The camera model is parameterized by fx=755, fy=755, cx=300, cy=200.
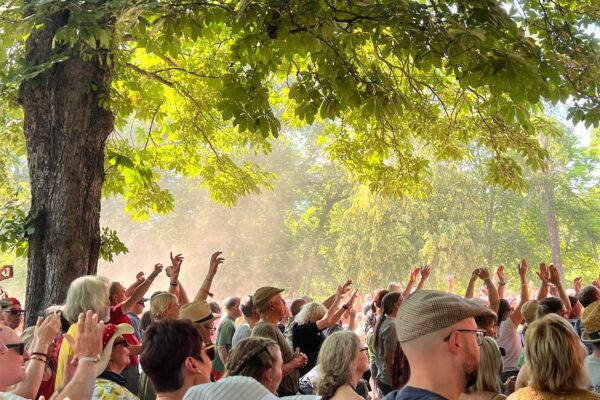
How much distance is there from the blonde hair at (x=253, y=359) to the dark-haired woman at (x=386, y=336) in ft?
10.2

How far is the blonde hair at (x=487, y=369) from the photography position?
4.72 metres

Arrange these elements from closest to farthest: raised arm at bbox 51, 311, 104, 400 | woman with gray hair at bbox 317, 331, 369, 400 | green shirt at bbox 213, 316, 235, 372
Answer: raised arm at bbox 51, 311, 104, 400 < woman with gray hair at bbox 317, 331, 369, 400 < green shirt at bbox 213, 316, 235, 372

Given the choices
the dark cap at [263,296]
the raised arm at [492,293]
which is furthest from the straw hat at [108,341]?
the raised arm at [492,293]

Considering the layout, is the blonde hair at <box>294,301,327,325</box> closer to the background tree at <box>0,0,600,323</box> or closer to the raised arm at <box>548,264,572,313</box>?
the background tree at <box>0,0,600,323</box>

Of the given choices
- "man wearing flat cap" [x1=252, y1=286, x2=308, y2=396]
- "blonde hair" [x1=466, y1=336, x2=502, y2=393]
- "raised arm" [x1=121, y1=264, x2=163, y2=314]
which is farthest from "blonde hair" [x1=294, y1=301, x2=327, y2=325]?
"blonde hair" [x1=466, y1=336, x2=502, y2=393]

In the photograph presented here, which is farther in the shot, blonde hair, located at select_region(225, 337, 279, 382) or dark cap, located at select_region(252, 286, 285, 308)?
dark cap, located at select_region(252, 286, 285, 308)

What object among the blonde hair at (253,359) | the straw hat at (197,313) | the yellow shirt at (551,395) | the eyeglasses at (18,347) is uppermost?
the straw hat at (197,313)

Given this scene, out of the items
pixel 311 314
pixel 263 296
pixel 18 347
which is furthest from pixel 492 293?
pixel 18 347

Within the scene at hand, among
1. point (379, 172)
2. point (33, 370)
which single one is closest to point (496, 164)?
point (379, 172)

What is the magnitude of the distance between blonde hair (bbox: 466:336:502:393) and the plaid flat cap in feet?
6.07

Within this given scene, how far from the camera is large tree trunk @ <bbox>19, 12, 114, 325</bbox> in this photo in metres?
8.07

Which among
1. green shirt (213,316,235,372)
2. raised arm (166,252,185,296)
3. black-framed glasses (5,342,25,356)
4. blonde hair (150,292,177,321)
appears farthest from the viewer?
green shirt (213,316,235,372)

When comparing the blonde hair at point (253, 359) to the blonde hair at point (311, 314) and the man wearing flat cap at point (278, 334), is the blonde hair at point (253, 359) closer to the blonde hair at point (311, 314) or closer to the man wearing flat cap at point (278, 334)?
the man wearing flat cap at point (278, 334)

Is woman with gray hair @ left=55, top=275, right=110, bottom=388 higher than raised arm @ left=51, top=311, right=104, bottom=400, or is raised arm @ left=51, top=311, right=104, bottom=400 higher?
woman with gray hair @ left=55, top=275, right=110, bottom=388
